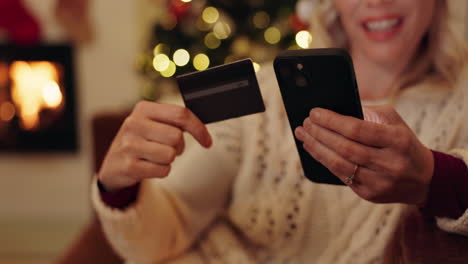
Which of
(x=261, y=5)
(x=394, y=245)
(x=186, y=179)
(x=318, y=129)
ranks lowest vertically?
(x=394, y=245)

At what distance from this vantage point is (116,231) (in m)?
0.90

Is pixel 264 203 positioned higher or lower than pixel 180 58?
lower

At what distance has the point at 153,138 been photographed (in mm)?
777

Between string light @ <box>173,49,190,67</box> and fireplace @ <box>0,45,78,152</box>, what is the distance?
2.73 ft

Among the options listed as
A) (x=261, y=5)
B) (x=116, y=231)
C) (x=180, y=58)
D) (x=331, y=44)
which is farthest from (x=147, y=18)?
(x=116, y=231)

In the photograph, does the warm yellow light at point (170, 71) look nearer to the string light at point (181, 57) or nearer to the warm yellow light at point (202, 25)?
the string light at point (181, 57)

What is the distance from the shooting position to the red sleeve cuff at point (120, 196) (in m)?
0.86

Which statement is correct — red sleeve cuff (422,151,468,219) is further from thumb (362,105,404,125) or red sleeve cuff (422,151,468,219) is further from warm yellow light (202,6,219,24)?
warm yellow light (202,6,219,24)

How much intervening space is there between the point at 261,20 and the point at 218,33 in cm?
18

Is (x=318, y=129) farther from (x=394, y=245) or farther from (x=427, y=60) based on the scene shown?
(x=427, y=60)

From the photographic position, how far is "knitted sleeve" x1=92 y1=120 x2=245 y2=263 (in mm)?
914

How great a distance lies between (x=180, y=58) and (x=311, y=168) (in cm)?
138

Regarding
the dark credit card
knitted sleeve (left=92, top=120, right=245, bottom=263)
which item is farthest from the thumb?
knitted sleeve (left=92, top=120, right=245, bottom=263)

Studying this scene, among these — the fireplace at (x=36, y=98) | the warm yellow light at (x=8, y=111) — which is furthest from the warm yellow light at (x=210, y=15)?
the warm yellow light at (x=8, y=111)
